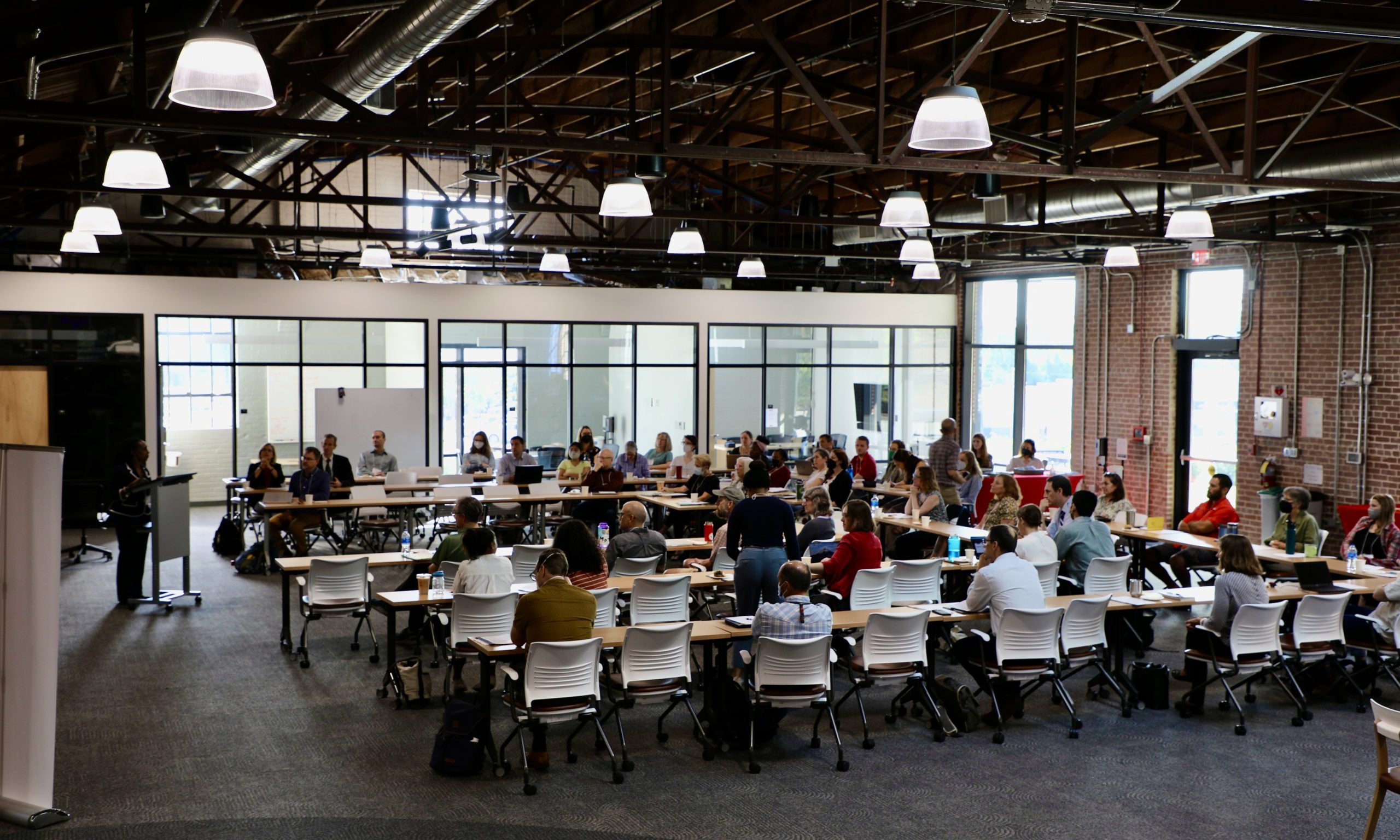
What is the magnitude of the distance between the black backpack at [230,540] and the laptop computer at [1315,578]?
1152cm

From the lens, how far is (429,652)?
962 cm

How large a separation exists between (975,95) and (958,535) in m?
5.91

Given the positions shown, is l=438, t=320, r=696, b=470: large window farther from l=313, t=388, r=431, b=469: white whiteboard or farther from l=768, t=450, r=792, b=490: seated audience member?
l=768, t=450, r=792, b=490: seated audience member

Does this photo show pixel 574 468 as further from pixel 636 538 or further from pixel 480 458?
pixel 636 538

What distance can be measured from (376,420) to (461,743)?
38.3 feet

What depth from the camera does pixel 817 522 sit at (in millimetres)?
10008

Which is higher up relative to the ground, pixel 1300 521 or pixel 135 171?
pixel 135 171

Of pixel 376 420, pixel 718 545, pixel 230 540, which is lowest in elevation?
pixel 230 540

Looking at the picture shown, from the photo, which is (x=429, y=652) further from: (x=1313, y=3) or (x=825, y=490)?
(x=1313, y=3)

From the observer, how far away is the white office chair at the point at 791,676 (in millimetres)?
6898

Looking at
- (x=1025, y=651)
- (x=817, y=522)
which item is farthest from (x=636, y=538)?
(x=1025, y=651)

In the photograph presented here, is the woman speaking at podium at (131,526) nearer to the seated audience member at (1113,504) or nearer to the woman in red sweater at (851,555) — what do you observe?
the woman in red sweater at (851,555)

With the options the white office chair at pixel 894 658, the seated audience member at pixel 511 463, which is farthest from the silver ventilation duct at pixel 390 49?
the seated audience member at pixel 511 463

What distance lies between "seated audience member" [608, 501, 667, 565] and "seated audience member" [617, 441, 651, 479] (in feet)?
21.5
